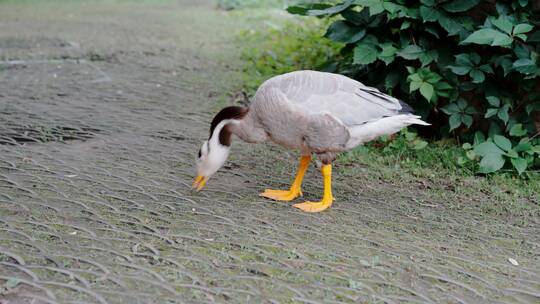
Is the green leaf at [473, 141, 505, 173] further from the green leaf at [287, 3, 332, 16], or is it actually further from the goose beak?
the goose beak

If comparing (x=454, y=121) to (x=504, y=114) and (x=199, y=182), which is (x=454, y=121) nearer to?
(x=504, y=114)

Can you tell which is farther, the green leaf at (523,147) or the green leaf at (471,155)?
the green leaf at (471,155)

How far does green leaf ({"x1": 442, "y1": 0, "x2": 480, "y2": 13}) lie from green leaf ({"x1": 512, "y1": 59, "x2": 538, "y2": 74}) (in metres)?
0.59

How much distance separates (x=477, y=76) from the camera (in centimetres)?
565

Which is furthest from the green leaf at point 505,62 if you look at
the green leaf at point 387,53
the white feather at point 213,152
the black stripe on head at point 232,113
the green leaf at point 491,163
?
the white feather at point 213,152

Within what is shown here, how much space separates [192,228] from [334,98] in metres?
1.17

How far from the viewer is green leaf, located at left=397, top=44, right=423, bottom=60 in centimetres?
589

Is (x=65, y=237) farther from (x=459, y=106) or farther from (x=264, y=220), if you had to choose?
(x=459, y=106)

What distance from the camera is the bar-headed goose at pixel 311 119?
14.3 ft

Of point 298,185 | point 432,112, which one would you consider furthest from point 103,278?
point 432,112

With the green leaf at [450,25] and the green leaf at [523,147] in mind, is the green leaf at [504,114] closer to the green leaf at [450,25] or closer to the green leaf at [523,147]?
the green leaf at [523,147]

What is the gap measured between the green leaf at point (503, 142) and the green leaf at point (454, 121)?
0.40 m

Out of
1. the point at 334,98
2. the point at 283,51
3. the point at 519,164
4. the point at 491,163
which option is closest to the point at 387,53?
the point at 491,163

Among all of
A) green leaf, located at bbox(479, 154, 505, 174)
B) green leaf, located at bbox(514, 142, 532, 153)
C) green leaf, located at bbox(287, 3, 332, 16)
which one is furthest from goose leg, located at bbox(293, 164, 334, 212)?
green leaf, located at bbox(287, 3, 332, 16)
